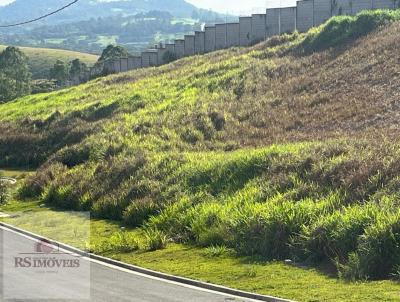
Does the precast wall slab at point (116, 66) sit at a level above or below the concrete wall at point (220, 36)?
below

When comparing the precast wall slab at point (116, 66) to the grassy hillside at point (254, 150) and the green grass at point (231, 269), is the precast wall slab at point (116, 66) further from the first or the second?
the green grass at point (231, 269)

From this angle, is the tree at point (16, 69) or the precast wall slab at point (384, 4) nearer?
the precast wall slab at point (384, 4)

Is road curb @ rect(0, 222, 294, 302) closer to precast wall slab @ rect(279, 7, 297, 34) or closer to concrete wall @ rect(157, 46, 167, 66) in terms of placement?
precast wall slab @ rect(279, 7, 297, 34)

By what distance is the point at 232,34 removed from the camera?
234ft

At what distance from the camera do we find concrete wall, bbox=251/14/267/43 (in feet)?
218

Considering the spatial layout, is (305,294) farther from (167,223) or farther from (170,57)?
(170,57)

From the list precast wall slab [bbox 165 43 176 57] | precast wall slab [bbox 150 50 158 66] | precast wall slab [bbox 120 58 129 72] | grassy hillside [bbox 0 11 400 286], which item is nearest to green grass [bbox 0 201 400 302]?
grassy hillside [bbox 0 11 400 286]

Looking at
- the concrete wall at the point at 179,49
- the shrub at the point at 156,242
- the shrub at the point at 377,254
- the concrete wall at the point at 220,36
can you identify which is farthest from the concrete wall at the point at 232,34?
the shrub at the point at 377,254

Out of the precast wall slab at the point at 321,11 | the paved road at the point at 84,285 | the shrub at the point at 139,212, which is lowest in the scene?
the shrub at the point at 139,212

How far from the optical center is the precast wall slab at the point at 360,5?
5727cm

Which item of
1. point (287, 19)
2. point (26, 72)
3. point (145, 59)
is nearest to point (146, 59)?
point (145, 59)

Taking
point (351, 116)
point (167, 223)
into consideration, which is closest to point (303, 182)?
point (167, 223)

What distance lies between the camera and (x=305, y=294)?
13.0 metres

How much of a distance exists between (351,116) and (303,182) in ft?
33.9
